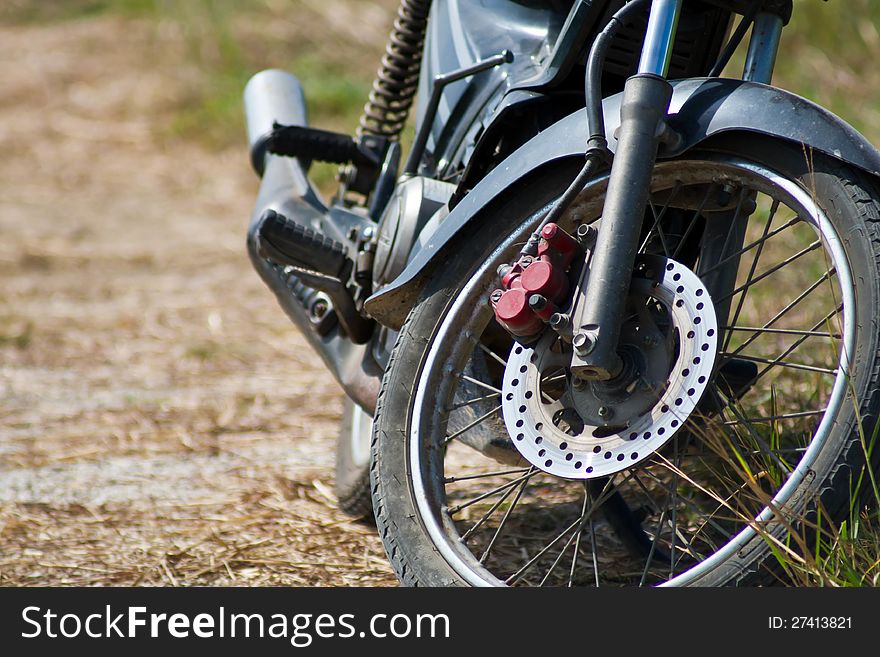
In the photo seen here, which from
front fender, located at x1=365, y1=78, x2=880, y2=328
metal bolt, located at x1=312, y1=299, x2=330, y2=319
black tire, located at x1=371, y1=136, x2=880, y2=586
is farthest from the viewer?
metal bolt, located at x1=312, y1=299, x2=330, y2=319

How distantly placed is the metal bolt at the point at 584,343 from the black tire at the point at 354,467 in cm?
119

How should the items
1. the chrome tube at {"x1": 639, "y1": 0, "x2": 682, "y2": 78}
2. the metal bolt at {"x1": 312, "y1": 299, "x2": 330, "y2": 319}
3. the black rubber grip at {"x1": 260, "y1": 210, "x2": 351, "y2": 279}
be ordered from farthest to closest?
the metal bolt at {"x1": 312, "y1": 299, "x2": 330, "y2": 319}
the black rubber grip at {"x1": 260, "y1": 210, "x2": 351, "y2": 279}
the chrome tube at {"x1": 639, "y1": 0, "x2": 682, "y2": 78}

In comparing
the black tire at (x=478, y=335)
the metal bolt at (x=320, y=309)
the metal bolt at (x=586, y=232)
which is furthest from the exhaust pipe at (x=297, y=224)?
the metal bolt at (x=586, y=232)

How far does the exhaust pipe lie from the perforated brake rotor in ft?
2.18

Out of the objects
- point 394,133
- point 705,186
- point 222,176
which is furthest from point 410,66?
point 222,176

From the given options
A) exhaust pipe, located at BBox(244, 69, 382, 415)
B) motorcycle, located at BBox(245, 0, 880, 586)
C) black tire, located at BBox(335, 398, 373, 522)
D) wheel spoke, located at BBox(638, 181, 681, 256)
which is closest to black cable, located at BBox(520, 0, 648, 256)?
motorcycle, located at BBox(245, 0, 880, 586)

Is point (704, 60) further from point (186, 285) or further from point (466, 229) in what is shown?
point (186, 285)

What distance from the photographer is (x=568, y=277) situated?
1.92 meters

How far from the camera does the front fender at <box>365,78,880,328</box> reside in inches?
68.0

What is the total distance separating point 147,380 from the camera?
425 centimetres

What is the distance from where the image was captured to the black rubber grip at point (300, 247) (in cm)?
262

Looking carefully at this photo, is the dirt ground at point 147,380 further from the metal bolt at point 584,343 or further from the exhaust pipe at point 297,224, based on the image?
the metal bolt at point 584,343

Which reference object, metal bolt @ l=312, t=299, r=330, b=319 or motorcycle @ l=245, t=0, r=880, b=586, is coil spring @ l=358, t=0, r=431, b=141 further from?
metal bolt @ l=312, t=299, r=330, b=319

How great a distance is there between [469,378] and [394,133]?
1215 millimetres
